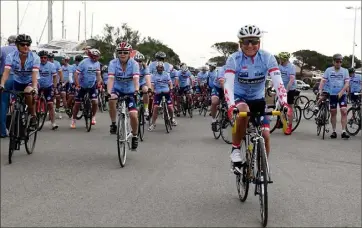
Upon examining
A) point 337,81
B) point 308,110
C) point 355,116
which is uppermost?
point 337,81

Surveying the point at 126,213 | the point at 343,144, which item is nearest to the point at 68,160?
the point at 126,213

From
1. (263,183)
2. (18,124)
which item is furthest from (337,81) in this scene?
(263,183)

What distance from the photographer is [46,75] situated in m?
14.4

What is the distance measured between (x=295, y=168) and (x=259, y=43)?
3780 mm

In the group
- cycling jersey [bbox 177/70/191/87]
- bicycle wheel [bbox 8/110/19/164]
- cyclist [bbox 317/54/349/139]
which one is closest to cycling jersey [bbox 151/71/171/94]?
cyclist [bbox 317/54/349/139]

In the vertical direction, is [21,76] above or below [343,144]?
above

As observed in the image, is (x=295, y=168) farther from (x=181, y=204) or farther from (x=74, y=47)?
(x=74, y=47)

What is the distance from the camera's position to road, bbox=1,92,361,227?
251 inches

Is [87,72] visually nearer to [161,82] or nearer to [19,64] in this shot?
[161,82]

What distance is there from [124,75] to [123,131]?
4.23 ft

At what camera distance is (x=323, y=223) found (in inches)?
248

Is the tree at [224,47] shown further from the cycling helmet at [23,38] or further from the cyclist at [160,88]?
the cycling helmet at [23,38]

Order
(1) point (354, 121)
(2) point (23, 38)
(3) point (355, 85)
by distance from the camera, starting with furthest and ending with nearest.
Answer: (3) point (355, 85) → (1) point (354, 121) → (2) point (23, 38)

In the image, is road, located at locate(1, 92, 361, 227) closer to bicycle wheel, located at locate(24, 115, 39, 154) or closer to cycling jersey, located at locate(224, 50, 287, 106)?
bicycle wheel, located at locate(24, 115, 39, 154)
